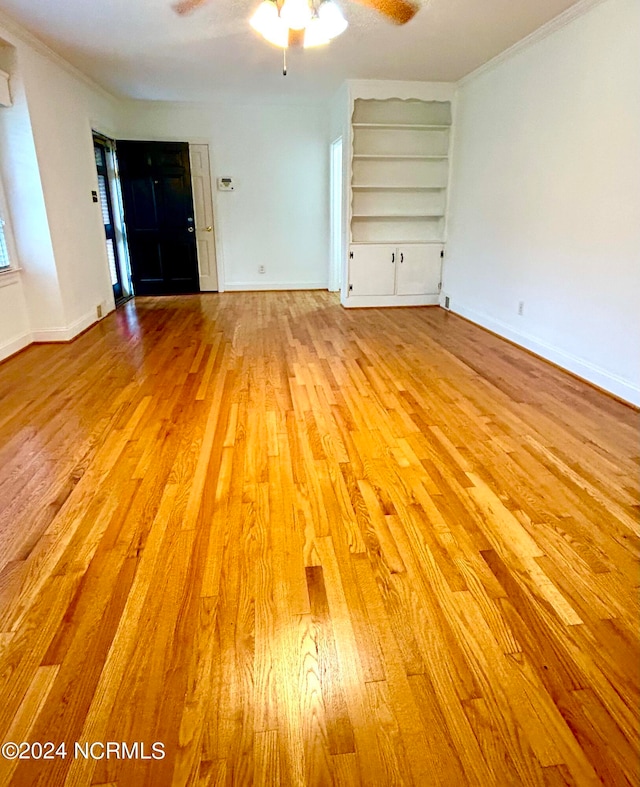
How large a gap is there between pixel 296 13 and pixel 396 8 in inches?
35.0

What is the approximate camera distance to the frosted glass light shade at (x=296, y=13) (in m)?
2.82

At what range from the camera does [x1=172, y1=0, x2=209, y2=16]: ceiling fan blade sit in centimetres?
320

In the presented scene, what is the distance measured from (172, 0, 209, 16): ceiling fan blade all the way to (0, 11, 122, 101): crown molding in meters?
1.34

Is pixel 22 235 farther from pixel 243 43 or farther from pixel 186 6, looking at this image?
pixel 243 43

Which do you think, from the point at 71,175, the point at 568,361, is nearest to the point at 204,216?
the point at 71,175

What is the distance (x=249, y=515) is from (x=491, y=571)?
0.95 m

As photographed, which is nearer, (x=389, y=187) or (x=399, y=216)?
(x=389, y=187)

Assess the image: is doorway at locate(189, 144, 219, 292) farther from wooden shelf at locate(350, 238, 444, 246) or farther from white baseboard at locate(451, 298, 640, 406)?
white baseboard at locate(451, 298, 640, 406)

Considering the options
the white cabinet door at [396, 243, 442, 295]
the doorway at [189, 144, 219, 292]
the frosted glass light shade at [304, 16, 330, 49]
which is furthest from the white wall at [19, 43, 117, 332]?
the white cabinet door at [396, 243, 442, 295]

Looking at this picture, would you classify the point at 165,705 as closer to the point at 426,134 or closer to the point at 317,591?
the point at 317,591

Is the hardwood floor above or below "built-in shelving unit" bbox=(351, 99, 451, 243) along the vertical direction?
below

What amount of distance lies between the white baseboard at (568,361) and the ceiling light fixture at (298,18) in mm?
2819

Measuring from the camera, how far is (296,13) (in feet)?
9.41

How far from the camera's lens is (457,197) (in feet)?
18.9
